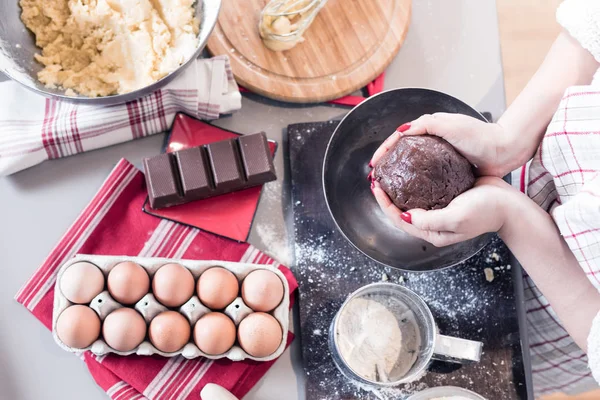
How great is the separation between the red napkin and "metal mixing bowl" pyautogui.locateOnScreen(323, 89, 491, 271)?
199 millimetres

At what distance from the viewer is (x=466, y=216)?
105cm

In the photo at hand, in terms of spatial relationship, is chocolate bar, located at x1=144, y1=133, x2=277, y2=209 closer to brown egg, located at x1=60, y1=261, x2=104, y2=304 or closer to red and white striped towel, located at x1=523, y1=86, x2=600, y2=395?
brown egg, located at x1=60, y1=261, x2=104, y2=304

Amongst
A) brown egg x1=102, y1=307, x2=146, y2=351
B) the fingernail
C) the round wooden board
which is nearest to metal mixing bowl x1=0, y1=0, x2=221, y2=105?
the round wooden board

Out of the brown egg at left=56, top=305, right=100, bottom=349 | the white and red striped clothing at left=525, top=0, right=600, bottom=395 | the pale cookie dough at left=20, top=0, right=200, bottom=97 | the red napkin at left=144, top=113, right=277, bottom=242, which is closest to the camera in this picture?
the white and red striped clothing at left=525, top=0, right=600, bottom=395

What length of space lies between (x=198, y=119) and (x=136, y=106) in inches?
6.5

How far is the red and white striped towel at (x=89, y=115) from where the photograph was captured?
1.28m

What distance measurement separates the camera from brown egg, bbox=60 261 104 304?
1.12 metres

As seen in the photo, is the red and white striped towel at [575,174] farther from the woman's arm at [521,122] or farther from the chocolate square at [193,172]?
the chocolate square at [193,172]

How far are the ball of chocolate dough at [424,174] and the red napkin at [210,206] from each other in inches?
14.5

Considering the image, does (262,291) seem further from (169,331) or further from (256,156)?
(256,156)

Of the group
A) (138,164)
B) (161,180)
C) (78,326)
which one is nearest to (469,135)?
(161,180)

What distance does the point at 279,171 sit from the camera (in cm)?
140

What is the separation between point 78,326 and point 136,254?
247 mm

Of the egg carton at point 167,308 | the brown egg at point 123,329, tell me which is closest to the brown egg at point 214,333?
the egg carton at point 167,308
